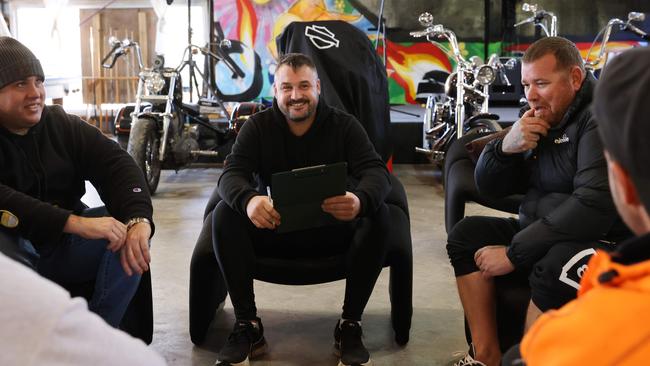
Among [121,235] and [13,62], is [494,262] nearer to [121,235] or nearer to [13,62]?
[121,235]

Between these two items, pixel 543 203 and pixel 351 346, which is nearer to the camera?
pixel 543 203

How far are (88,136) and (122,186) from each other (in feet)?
0.68

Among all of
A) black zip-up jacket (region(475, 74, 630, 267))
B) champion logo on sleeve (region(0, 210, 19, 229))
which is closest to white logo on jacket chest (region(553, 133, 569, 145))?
black zip-up jacket (region(475, 74, 630, 267))

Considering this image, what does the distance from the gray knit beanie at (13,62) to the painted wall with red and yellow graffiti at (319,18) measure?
7.66m

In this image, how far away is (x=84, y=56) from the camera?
40.2ft

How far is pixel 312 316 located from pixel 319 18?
24.1ft

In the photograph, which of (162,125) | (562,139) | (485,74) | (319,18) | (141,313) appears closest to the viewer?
(562,139)

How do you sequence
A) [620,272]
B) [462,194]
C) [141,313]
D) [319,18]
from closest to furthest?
[620,272], [141,313], [462,194], [319,18]

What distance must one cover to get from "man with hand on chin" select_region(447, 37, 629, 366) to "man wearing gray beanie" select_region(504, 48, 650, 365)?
1.29 m

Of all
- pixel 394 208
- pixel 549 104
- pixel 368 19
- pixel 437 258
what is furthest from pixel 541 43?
pixel 368 19

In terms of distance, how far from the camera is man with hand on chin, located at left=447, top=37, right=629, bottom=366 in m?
2.33

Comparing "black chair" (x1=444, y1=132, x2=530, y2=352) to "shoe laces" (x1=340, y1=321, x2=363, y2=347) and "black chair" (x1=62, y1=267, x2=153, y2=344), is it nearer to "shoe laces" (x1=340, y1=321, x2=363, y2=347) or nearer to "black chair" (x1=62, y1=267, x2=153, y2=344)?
"shoe laces" (x1=340, y1=321, x2=363, y2=347)

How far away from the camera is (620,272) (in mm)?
943

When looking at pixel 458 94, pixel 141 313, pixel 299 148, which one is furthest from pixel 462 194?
pixel 458 94
